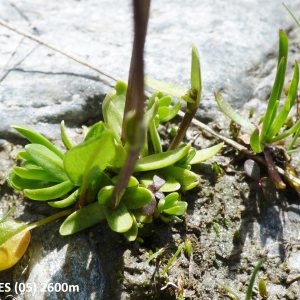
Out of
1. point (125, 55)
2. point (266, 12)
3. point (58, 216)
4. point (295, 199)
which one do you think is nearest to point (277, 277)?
point (295, 199)

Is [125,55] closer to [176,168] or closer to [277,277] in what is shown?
[176,168]

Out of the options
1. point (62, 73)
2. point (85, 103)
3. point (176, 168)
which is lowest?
point (176, 168)

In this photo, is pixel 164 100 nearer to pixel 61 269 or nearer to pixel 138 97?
pixel 61 269

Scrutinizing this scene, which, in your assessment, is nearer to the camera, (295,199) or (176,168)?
(176,168)

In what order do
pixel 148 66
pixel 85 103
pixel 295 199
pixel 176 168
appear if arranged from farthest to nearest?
pixel 148 66
pixel 85 103
pixel 295 199
pixel 176 168

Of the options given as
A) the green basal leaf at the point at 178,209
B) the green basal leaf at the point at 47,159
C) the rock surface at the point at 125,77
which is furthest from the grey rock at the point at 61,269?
the green basal leaf at the point at 178,209

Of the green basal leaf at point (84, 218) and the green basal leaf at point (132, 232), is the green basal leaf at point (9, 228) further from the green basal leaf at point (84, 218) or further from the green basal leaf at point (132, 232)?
the green basal leaf at point (132, 232)

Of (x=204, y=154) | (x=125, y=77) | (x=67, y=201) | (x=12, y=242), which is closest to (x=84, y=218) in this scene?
(x=67, y=201)

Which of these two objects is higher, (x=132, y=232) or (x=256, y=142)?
(x=256, y=142)
